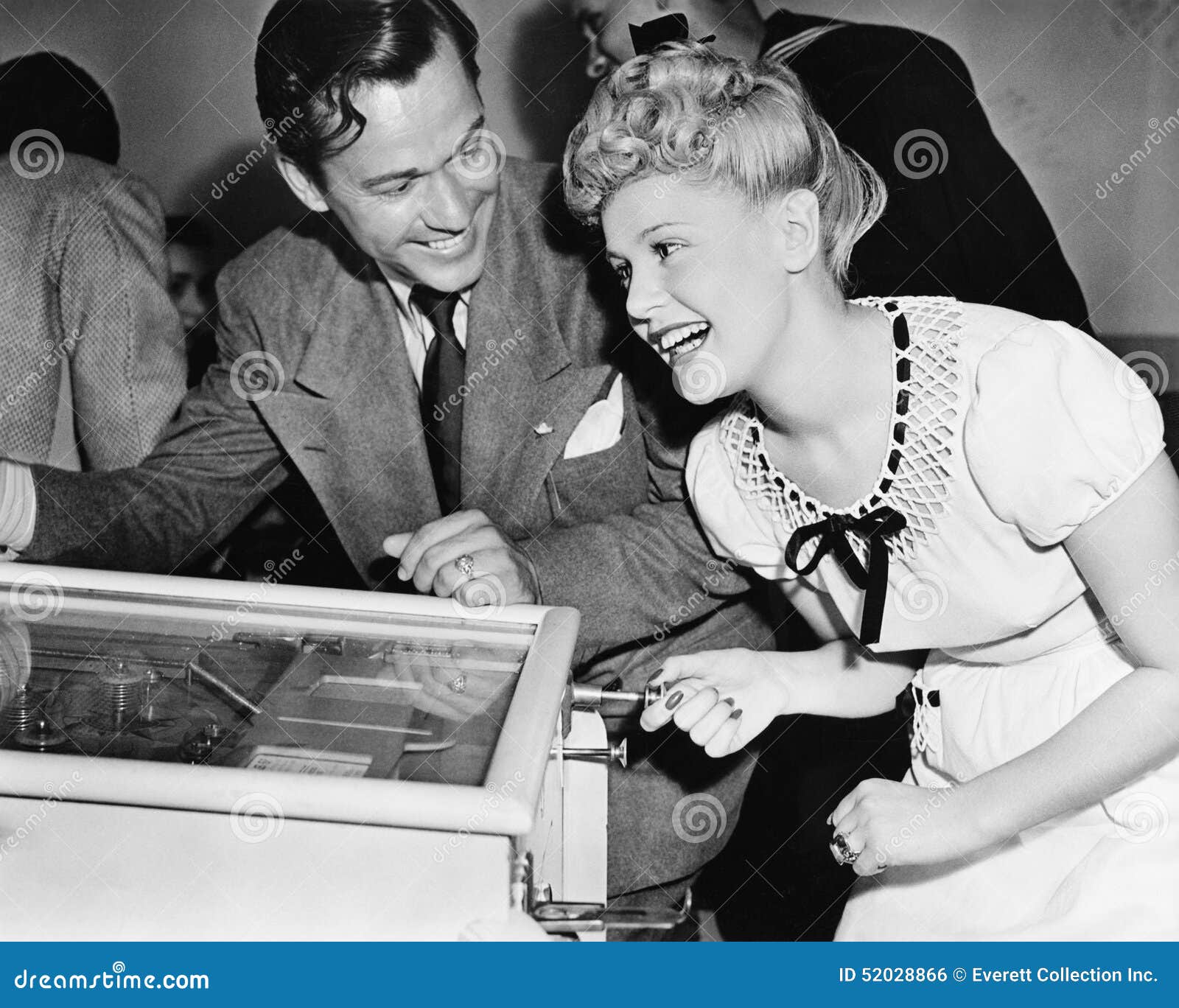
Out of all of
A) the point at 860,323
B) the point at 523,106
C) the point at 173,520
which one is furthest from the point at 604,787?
the point at 523,106

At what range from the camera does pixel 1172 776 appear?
3.79ft

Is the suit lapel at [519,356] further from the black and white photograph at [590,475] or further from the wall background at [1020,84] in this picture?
the wall background at [1020,84]

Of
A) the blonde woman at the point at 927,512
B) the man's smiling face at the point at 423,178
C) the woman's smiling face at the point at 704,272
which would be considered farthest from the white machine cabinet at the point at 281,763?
the man's smiling face at the point at 423,178

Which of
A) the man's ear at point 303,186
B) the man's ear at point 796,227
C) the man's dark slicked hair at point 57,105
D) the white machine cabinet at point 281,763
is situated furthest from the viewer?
the man's dark slicked hair at point 57,105

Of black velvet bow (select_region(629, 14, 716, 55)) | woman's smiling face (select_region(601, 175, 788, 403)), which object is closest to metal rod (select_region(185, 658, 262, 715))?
woman's smiling face (select_region(601, 175, 788, 403))

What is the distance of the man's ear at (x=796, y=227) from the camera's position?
120cm

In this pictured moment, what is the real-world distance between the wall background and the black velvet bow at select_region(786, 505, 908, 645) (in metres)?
0.84

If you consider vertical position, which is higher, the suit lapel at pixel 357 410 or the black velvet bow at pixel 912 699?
the black velvet bow at pixel 912 699

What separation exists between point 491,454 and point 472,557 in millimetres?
326

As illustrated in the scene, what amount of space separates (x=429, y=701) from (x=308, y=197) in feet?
2.80

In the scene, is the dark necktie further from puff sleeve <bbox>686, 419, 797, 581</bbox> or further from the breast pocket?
puff sleeve <bbox>686, 419, 797, 581</bbox>

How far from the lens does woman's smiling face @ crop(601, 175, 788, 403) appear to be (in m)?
1.18

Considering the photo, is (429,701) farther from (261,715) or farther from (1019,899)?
(1019,899)

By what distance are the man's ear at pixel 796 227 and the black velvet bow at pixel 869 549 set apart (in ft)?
0.89
